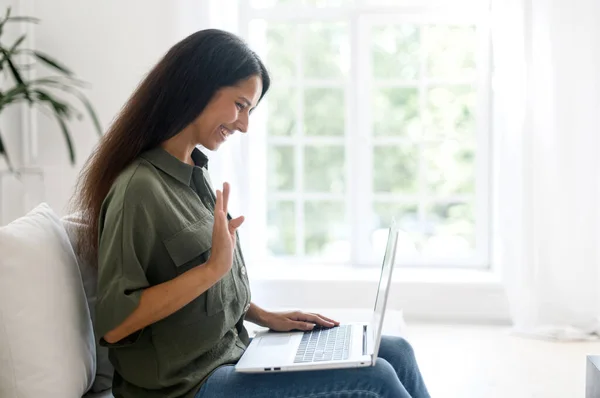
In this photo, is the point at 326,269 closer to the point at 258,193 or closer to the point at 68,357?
the point at 258,193

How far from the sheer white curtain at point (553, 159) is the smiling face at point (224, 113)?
7.29ft

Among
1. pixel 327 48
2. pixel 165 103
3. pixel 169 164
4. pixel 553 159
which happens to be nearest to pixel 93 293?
pixel 169 164

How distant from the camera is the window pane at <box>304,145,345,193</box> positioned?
446 cm

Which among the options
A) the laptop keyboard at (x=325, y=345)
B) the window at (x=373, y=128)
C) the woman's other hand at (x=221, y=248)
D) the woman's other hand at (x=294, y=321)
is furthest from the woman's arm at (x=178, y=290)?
the window at (x=373, y=128)

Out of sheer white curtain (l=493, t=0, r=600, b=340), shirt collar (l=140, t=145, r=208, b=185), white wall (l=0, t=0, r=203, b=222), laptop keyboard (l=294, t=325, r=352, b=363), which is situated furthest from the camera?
white wall (l=0, t=0, r=203, b=222)

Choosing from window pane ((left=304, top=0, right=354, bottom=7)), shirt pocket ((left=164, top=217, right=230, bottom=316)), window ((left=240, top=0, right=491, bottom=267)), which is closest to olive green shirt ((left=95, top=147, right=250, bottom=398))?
shirt pocket ((left=164, top=217, right=230, bottom=316))

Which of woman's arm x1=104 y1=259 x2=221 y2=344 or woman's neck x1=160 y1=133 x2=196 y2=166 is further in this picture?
woman's neck x1=160 y1=133 x2=196 y2=166

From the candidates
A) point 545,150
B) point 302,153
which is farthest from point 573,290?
point 302,153

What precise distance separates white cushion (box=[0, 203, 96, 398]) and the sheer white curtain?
2.57m

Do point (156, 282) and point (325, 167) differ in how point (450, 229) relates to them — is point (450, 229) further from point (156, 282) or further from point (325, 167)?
point (156, 282)

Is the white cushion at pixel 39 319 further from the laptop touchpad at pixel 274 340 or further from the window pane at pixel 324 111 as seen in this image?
the window pane at pixel 324 111

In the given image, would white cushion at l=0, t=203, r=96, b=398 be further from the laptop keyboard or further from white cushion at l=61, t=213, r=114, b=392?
the laptop keyboard

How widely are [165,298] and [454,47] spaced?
3.09 m

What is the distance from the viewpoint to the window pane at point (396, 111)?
4363mm
